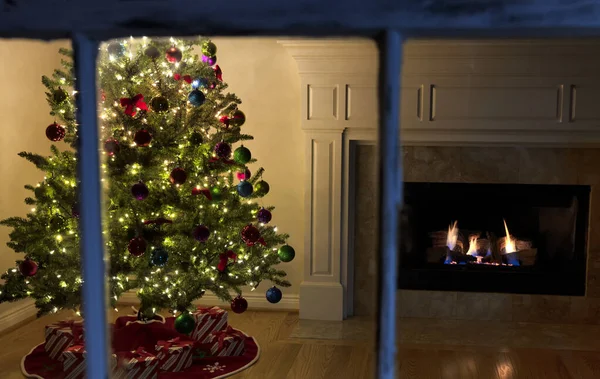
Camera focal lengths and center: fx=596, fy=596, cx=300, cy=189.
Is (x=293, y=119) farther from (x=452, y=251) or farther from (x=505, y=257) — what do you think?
(x=505, y=257)

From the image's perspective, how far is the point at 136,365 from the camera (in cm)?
232

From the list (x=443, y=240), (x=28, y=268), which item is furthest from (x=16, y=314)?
(x=443, y=240)

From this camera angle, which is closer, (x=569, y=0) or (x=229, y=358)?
(x=569, y=0)

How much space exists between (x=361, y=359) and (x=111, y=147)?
4.65 ft

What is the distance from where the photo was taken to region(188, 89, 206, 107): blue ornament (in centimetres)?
225

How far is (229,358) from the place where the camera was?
264cm

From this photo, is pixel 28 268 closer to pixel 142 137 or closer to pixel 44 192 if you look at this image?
pixel 44 192

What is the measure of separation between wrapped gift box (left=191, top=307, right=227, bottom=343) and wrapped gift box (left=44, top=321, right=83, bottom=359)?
1.64 ft

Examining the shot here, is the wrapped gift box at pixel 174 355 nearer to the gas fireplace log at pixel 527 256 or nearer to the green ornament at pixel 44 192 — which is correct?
the green ornament at pixel 44 192

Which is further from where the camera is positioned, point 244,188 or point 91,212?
point 244,188

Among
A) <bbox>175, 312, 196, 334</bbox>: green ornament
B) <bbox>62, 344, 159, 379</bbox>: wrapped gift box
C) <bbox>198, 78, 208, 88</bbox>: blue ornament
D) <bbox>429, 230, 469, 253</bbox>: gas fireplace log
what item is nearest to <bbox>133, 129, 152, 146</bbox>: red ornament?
<bbox>198, 78, 208, 88</bbox>: blue ornament

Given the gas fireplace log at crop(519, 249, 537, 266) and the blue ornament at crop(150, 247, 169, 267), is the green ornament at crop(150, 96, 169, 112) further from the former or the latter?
the gas fireplace log at crop(519, 249, 537, 266)

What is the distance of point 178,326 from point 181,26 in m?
2.00

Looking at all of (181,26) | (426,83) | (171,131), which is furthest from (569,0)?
(426,83)
